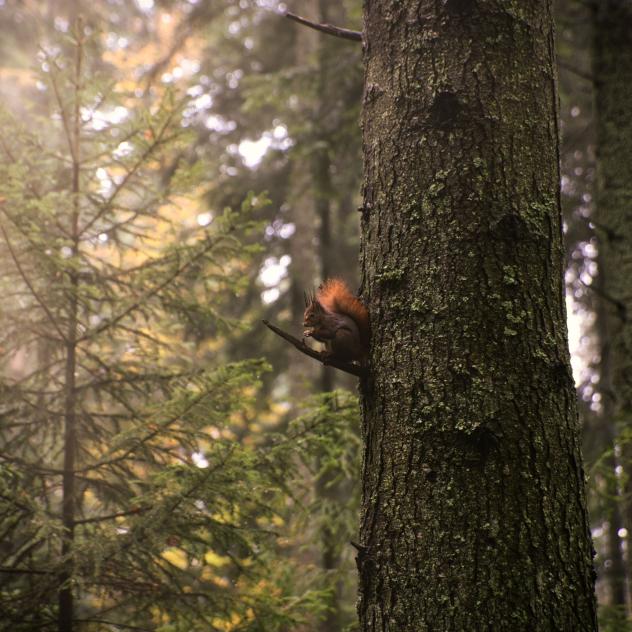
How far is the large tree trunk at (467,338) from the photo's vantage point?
1.76 metres

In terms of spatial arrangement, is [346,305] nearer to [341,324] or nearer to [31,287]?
[341,324]

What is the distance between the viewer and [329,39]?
7363mm

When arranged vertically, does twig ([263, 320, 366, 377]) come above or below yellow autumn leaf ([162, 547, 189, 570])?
above

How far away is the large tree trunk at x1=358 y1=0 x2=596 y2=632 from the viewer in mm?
1764

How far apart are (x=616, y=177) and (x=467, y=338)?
12.1 ft

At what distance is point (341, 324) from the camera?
2076mm

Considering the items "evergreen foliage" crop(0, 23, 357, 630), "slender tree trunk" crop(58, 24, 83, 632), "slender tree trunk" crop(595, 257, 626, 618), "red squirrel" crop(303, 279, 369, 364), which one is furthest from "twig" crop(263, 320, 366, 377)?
"slender tree trunk" crop(595, 257, 626, 618)

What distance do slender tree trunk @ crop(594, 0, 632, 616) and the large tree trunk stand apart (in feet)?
9.46

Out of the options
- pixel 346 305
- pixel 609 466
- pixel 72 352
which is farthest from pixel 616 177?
pixel 72 352

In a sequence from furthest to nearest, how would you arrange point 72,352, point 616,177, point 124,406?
point 616,177 < point 124,406 < point 72,352

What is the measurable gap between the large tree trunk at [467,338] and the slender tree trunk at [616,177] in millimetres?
2885

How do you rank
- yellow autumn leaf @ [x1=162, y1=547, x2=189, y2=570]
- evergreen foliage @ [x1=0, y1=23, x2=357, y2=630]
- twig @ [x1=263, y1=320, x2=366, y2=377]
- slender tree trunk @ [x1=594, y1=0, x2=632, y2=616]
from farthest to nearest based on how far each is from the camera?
1. yellow autumn leaf @ [x1=162, y1=547, x2=189, y2=570]
2. slender tree trunk @ [x1=594, y1=0, x2=632, y2=616]
3. evergreen foliage @ [x1=0, y1=23, x2=357, y2=630]
4. twig @ [x1=263, y1=320, x2=366, y2=377]

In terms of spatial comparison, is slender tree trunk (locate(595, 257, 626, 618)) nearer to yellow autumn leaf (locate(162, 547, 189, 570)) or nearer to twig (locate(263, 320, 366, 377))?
twig (locate(263, 320, 366, 377))

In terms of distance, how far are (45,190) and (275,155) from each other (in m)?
4.96
